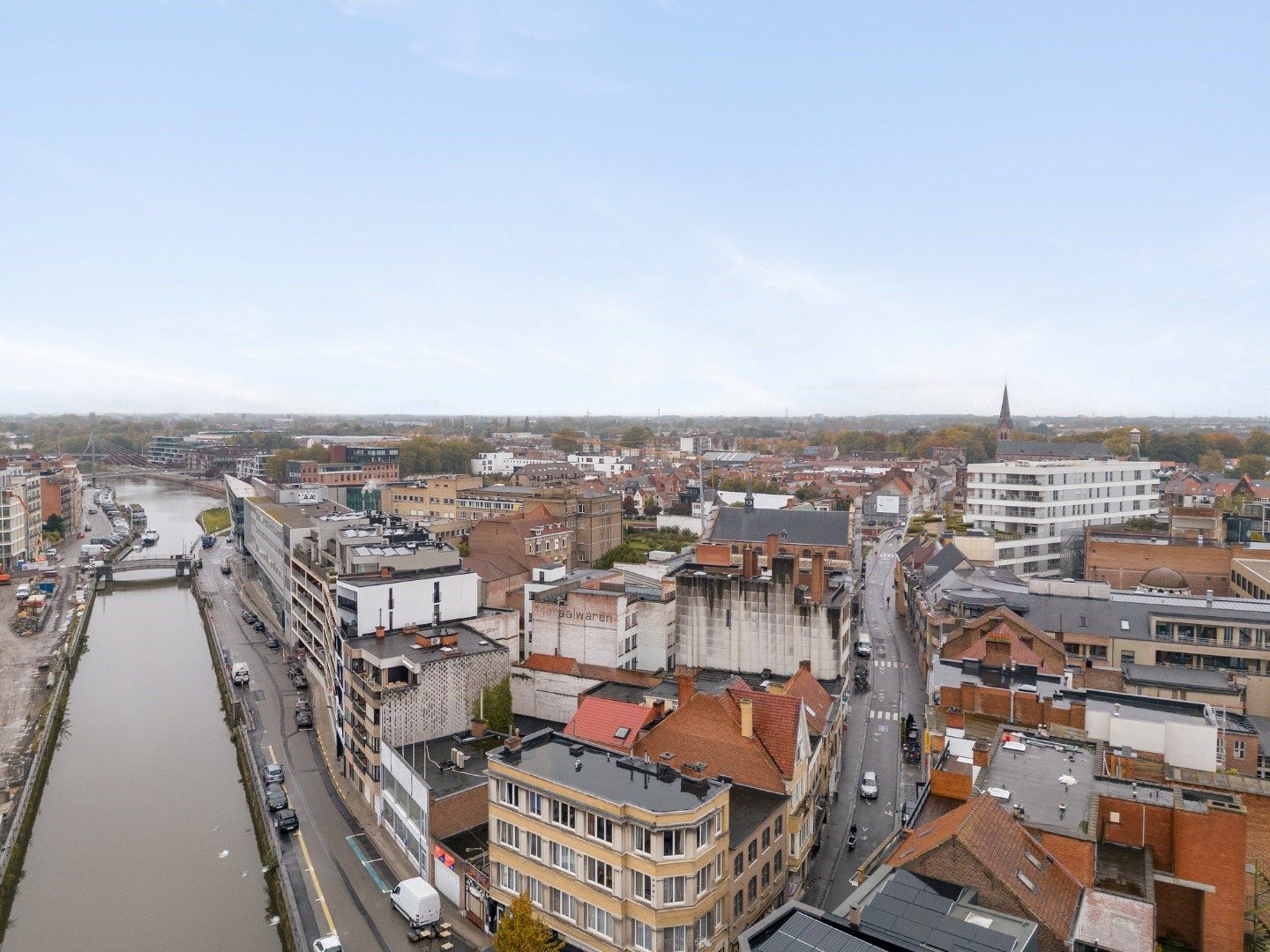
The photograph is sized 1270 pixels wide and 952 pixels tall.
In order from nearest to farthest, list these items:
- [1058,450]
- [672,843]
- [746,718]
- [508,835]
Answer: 1. [672,843]
2. [508,835]
3. [746,718]
4. [1058,450]

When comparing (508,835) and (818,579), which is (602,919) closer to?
(508,835)

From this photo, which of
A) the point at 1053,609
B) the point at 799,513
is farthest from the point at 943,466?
the point at 1053,609

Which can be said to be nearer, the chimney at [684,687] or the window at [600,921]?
the window at [600,921]

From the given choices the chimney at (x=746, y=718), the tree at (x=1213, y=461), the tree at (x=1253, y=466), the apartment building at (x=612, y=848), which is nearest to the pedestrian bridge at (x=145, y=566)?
the apartment building at (x=612, y=848)

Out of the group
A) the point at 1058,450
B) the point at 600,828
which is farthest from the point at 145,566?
the point at 1058,450

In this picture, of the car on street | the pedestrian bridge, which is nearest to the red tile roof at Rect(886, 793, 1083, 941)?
the car on street

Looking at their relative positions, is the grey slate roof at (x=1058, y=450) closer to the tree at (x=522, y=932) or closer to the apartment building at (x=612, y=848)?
the apartment building at (x=612, y=848)

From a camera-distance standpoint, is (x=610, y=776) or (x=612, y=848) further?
(x=610, y=776)
